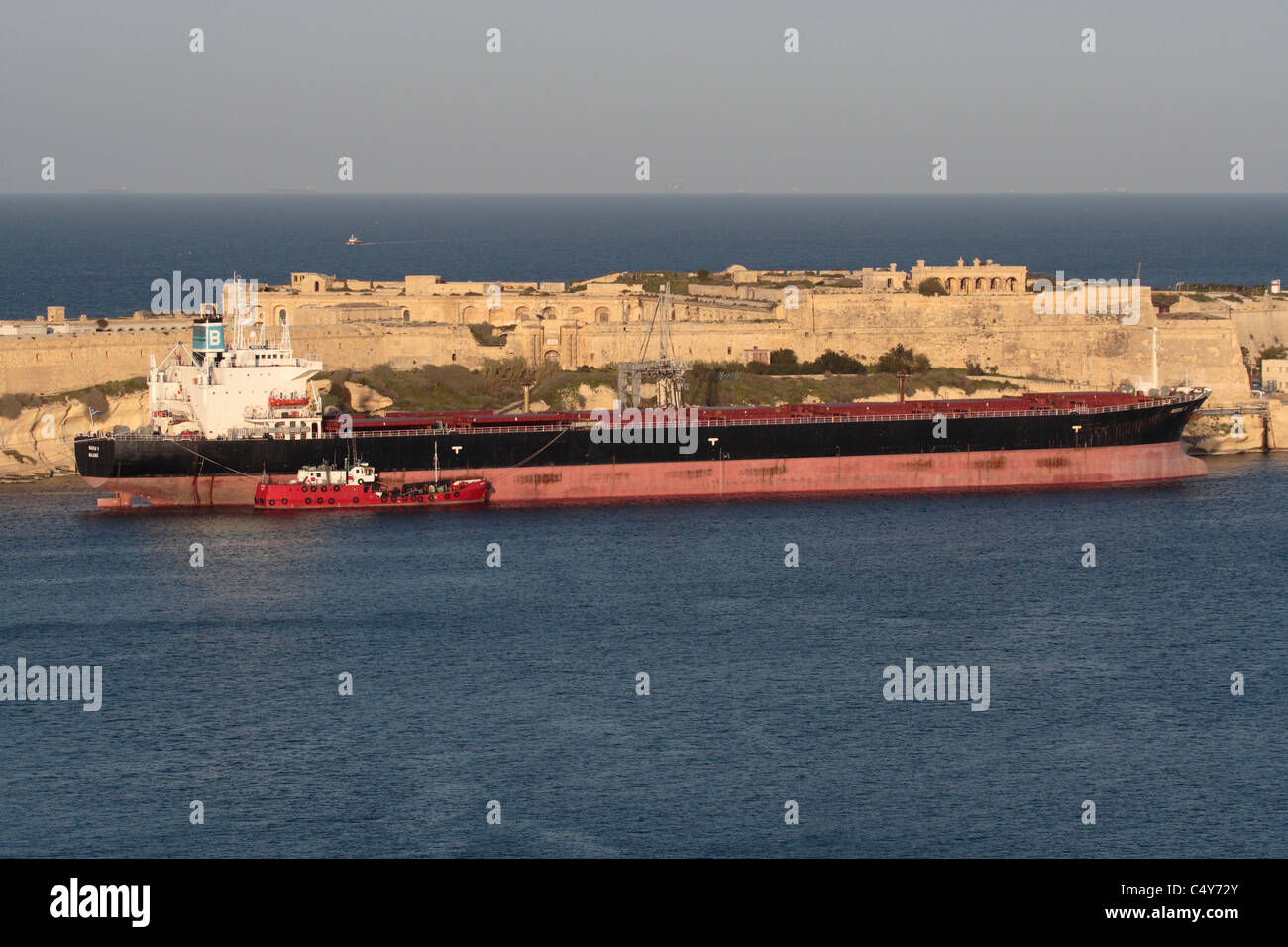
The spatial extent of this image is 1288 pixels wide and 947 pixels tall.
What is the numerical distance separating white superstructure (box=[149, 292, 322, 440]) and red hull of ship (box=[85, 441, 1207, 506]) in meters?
2.28

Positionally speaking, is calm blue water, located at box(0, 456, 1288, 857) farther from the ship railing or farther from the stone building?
the stone building

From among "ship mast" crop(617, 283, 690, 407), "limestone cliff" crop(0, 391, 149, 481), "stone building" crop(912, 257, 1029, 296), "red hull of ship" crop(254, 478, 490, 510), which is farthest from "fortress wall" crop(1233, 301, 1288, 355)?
"limestone cliff" crop(0, 391, 149, 481)

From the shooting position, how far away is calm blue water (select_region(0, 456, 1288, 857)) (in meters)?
22.3

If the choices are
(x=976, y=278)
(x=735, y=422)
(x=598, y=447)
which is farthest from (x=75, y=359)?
(x=976, y=278)

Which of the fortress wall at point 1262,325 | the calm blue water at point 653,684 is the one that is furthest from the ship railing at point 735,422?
the fortress wall at point 1262,325

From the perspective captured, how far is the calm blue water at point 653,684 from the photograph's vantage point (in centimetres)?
2227

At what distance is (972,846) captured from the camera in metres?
21.5

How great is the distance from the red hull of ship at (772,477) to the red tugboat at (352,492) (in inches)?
32.7

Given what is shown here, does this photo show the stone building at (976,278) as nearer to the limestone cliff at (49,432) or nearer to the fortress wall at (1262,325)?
the fortress wall at (1262,325)

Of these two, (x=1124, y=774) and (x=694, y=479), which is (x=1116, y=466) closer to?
(x=694, y=479)

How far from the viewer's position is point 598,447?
46812 millimetres

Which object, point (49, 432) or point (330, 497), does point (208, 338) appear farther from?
point (330, 497)

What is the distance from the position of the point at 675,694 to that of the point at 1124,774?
23.4 feet

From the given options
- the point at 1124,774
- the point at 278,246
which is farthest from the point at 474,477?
the point at 278,246
